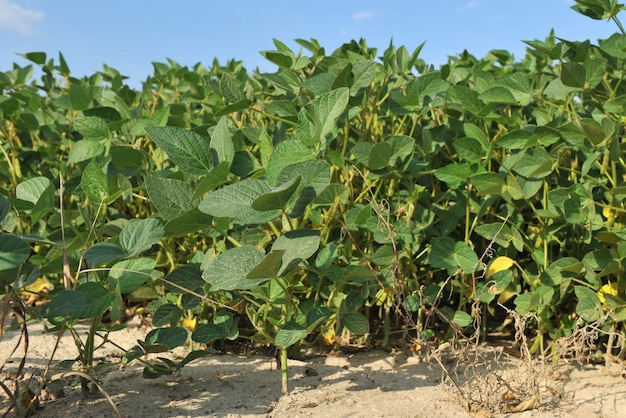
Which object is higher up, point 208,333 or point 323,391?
point 208,333

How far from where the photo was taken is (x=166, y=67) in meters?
3.27

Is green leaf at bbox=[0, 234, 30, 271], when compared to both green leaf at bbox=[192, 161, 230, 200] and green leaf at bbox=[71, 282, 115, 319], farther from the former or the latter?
green leaf at bbox=[192, 161, 230, 200]

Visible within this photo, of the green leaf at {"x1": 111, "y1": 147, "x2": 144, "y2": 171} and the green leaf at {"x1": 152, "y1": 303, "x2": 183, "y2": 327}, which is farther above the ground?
the green leaf at {"x1": 111, "y1": 147, "x2": 144, "y2": 171}

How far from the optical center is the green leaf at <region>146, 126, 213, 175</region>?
4.51 feet

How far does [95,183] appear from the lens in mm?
1429

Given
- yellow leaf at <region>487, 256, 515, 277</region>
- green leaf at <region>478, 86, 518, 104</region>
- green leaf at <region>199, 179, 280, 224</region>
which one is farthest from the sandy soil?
green leaf at <region>478, 86, 518, 104</region>

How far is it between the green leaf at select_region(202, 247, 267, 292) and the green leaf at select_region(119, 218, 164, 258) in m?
0.13

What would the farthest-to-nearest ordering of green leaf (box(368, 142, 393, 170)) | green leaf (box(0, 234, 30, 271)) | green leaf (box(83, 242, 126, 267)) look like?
green leaf (box(368, 142, 393, 170)) → green leaf (box(83, 242, 126, 267)) → green leaf (box(0, 234, 30, 271))

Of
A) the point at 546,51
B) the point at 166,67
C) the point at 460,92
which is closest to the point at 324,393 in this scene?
the point at 460,92

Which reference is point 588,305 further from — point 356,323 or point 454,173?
point 356,323

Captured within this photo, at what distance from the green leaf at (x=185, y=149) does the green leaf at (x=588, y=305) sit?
1004 mm

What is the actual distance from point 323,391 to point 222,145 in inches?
25.2

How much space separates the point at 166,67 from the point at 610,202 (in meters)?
2.24

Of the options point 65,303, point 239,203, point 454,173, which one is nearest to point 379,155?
point 454,173
